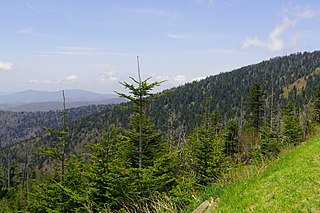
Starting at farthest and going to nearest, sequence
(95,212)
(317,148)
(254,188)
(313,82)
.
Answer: (313,82)
(95,212)
(317,148)
(254,188)

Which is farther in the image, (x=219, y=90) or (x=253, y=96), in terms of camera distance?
(x=219, y=90)

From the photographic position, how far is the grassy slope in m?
6.82

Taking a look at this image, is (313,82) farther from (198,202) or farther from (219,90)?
(198,202)

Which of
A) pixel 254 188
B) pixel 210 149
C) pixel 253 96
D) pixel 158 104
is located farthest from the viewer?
pixel 158 104

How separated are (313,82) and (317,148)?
164114mm

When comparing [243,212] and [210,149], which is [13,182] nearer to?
[210,149]

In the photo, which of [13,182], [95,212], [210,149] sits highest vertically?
[210,149]

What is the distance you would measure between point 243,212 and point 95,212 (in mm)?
9289

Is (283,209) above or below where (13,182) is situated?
above

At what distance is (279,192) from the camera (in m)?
7.70

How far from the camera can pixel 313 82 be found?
511 ft

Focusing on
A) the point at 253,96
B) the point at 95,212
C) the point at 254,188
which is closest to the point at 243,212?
the point at 254,188

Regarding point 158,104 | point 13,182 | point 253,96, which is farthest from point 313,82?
point 13,182

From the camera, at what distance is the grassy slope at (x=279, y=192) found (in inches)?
268
